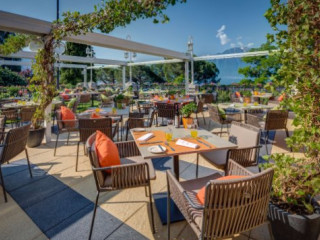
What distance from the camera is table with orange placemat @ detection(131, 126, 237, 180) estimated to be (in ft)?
6.16

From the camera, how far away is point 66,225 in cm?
196

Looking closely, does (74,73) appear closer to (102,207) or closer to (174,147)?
(102,207)

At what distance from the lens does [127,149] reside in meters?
2.49

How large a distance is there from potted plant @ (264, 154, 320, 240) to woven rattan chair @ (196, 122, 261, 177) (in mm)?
474

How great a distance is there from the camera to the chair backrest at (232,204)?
3.81 feet

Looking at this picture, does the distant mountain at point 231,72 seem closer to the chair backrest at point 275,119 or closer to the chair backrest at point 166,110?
the chair backrest at point 166,110

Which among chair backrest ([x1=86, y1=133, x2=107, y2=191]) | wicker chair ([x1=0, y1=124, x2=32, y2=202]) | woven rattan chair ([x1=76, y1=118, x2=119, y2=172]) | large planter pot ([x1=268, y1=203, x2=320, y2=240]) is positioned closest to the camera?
large planter pot ([x1=268, y1=203, x2=320, y2=240])

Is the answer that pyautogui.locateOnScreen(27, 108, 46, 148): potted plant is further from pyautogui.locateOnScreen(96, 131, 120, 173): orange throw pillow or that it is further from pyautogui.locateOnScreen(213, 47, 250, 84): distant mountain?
pyautogui.locateOnScreen(213, 47, 250, 84): distant mountain

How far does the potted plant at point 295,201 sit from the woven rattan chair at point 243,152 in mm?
474

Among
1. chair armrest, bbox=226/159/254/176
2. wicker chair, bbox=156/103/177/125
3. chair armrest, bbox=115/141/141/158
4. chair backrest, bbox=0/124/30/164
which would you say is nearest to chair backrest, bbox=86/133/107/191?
chair armrest, bbox=115/141/141/158

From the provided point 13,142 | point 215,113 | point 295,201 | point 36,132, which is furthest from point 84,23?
point 295,201

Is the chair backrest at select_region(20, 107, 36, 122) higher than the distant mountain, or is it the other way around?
the distant mountain

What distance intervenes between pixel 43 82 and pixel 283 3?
438 centimetres

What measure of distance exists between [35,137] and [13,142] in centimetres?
196
